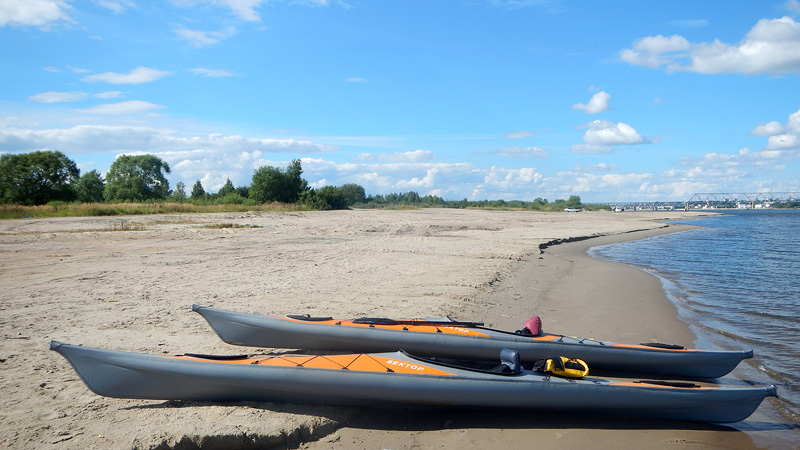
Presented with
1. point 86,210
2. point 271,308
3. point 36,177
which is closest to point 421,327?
point 271,308

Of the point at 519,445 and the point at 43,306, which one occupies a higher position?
the point at 43,306

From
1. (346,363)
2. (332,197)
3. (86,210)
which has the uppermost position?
(332,197)

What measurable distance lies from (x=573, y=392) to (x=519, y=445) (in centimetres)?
68

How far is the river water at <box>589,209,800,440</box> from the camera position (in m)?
5.67

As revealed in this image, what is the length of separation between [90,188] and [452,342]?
→ 47.3m

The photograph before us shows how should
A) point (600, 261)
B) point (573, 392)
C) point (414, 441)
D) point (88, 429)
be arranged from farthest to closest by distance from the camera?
→ point (600, 261), point (573, 392), point (414, 441), point (88, 429)

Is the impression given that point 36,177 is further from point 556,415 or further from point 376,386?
point 556,415

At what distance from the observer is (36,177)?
34562mm

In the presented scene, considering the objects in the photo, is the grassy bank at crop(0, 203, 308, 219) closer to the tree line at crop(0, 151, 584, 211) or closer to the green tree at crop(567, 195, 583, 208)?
the tree line at crop(0, 151, 584, 211)

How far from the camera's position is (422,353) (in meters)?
5.10

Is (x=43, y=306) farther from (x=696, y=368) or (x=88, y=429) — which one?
(x=696, y=368)

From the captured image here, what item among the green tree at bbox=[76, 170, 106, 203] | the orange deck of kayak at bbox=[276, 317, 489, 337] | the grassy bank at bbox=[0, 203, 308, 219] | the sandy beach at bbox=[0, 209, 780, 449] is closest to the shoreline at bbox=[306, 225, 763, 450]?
the sandy beach at bbox=[0, 209, 780, 449]

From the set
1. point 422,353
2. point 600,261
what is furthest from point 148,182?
→ point 422,353

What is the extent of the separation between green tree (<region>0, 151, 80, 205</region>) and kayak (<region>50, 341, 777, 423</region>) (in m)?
37.9
